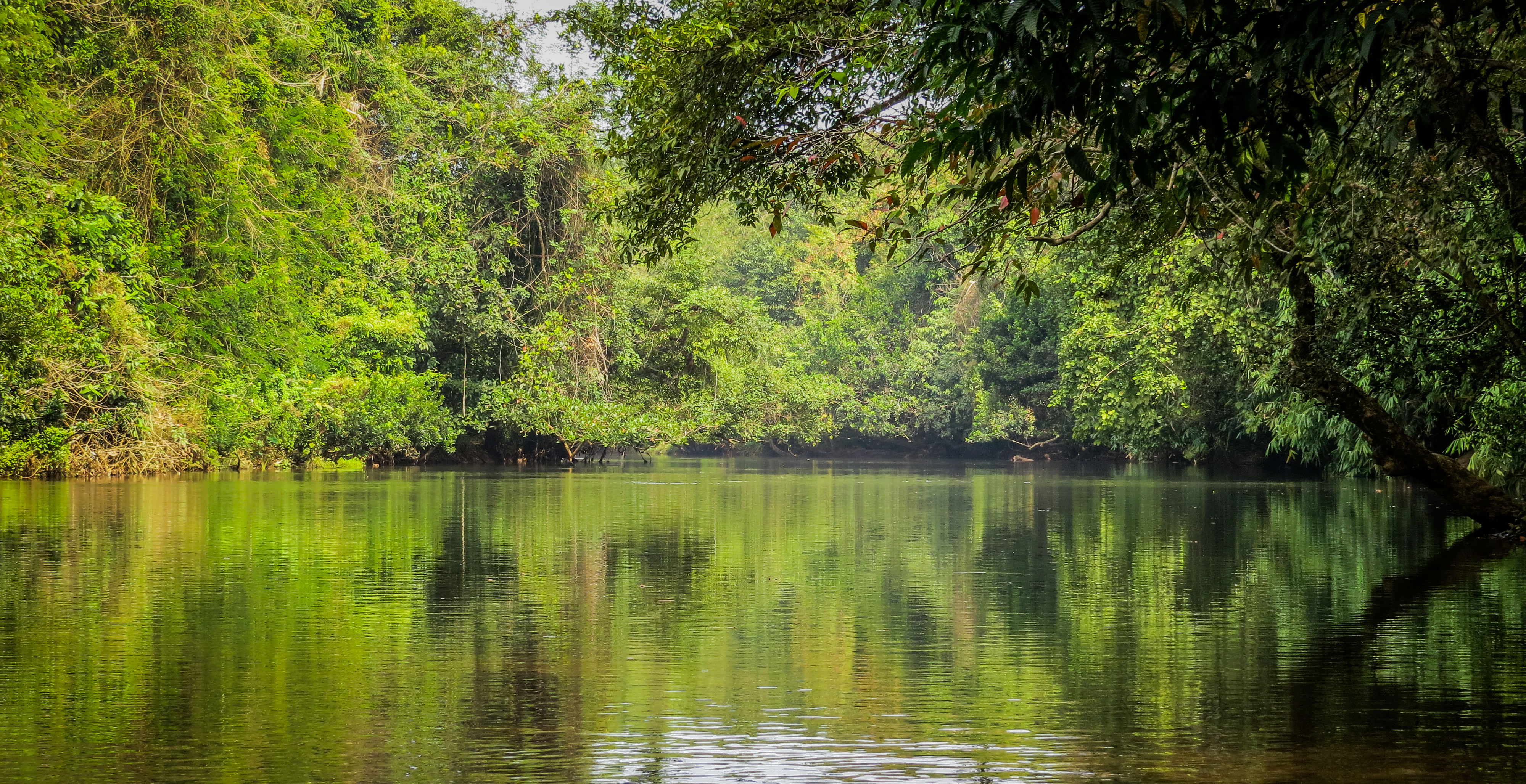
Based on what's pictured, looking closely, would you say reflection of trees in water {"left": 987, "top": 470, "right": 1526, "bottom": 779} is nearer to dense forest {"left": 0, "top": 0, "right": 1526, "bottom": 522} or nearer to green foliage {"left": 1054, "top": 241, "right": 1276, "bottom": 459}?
dense forest {"left": 0, "top": 0, "right": 1526, "bottom": 522}

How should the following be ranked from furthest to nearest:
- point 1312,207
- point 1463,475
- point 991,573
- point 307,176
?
1. point 307,176
2. point 1463,475
3. point 991,573
4. point 1312,207

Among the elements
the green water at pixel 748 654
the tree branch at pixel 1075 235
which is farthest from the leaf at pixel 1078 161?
the tree branch at pixel 1075 235

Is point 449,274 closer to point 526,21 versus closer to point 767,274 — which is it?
point 526,21

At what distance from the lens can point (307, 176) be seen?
1462 inches

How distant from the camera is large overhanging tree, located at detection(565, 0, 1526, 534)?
5680 millimetres

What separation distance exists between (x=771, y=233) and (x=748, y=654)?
3609mm

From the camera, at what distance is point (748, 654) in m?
8.38

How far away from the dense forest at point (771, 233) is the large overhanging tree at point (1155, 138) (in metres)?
0.05

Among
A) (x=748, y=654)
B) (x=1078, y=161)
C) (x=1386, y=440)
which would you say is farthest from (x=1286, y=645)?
(x=1386, y=440)

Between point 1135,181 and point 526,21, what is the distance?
33792 mm

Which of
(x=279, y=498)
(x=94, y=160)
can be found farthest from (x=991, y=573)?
(x=94, y=160)

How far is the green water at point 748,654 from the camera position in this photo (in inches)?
228

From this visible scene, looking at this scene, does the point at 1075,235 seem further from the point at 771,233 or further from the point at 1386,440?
the point at 1386,440

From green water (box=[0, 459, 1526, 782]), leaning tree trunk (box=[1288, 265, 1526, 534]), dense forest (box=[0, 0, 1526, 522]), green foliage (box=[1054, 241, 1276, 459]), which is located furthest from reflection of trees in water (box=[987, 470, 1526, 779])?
green foliage (box=[1054, 241, 1276, 459])
